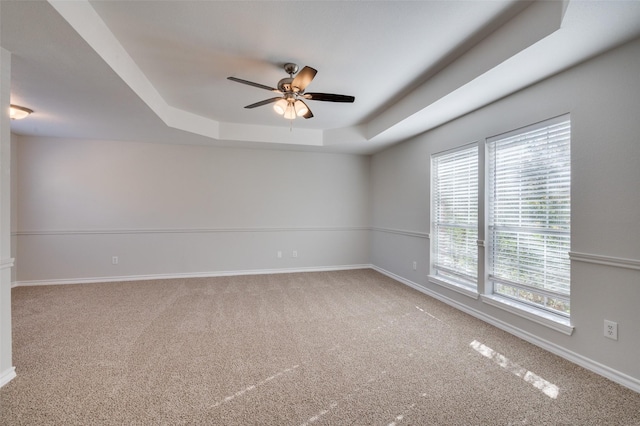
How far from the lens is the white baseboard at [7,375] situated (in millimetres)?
1929

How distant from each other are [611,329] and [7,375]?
4.35 metres

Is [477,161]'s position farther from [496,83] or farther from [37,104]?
[37,104]

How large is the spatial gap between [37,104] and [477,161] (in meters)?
5.02

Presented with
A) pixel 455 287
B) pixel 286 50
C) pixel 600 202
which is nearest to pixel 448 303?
pixel 455 287

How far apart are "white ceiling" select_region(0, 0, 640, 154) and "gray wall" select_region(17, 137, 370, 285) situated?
105cm

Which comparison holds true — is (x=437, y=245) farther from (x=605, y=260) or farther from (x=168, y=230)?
(x=168, y=230)

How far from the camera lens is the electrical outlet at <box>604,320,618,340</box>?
2.02 meters

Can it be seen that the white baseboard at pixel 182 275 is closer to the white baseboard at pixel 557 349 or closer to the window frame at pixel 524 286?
the white baseboard at pixel 557 349

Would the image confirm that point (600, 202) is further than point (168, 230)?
No

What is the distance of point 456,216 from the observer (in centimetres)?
366

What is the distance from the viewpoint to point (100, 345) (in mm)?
2508

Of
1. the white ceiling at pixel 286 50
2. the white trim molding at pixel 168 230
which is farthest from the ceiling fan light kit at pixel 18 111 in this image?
the white trim molding at pixel 168 230

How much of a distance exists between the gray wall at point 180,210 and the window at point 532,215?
9.97 feet

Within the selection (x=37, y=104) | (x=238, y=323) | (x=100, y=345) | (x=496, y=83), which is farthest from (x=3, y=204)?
(x=496, y=83)
